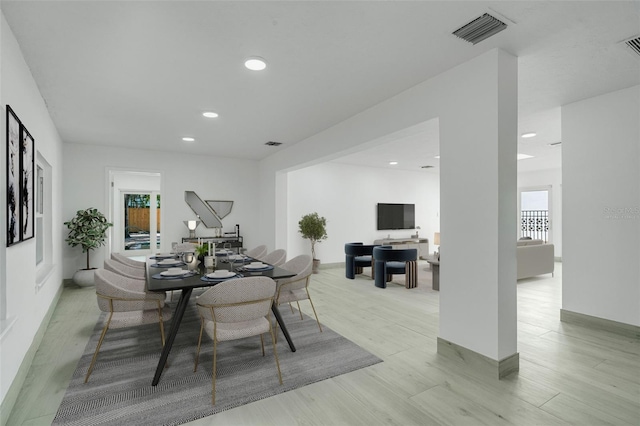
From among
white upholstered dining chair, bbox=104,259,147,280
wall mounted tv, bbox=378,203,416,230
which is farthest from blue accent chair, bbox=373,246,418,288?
white upholstered dining chair, bbox=104,259,147,280

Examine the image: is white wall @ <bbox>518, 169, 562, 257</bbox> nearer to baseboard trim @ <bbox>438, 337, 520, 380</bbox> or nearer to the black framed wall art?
baseboard trim @ <bbox>438, 337, 520, 380</bbox>

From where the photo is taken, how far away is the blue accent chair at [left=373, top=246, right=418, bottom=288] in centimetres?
564

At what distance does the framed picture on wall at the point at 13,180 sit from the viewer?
7.20 ft

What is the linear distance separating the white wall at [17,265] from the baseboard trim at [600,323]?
205 inches

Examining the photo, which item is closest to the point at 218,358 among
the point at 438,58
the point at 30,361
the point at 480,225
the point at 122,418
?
the point at 122,418

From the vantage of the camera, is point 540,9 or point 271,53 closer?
point 540,9

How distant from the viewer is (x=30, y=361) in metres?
2.73

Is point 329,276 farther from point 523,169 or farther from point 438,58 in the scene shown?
point 523,169

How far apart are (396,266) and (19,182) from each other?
5.25m

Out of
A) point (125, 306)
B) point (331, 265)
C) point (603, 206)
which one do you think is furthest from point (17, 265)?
point (331, 265)

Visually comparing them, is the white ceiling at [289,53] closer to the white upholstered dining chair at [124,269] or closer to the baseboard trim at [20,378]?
the white upholstered dining chair at [124,269]

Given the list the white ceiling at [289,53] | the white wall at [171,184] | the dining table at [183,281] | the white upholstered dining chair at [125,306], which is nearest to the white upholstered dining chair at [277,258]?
the dining table at [183,281]

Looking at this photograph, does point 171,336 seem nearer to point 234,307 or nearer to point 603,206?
point 234,307

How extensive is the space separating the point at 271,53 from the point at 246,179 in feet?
16.5
